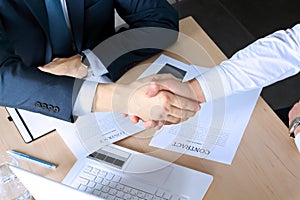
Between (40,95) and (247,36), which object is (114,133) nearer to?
(40,95)

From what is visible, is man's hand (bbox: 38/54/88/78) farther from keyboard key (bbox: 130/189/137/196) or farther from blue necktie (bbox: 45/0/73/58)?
keyboard key (bbox: 130/189/137/196)

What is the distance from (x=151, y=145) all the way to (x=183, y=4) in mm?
1252

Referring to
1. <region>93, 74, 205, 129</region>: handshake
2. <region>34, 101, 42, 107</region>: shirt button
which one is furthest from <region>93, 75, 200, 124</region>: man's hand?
<region>34, 101, 42, 107</region>: shirt button

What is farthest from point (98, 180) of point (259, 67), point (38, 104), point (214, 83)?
point (259, 67)

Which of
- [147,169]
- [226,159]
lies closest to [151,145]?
[147,169]

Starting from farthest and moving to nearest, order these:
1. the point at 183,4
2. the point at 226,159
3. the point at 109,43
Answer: the point at 183,4 < the point at 109,43 < the point at 226,159

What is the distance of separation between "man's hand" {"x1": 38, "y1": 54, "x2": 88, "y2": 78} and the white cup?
280 mm

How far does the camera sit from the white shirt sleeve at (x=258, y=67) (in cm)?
97

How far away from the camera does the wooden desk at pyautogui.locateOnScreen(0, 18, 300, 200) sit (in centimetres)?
84

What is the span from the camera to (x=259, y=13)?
2014 millimetres

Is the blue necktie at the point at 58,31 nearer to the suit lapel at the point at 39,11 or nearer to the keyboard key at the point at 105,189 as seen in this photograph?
the suit lapel at the point at 39,11

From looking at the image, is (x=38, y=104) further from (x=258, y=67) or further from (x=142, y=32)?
(x=258, y=67)

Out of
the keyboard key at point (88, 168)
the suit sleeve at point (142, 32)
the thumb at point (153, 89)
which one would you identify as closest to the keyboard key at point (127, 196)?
the keyboard key at point (88, 168)

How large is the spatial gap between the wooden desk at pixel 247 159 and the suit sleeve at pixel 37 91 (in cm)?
8
